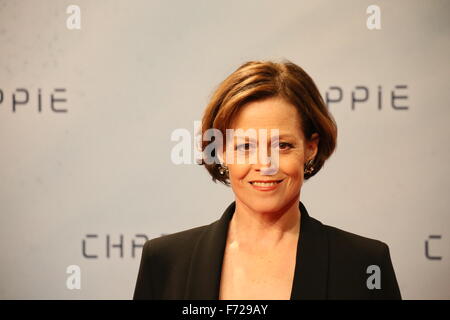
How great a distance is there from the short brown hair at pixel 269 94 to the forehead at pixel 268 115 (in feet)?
0.04

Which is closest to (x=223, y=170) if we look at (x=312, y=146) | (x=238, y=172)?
(x=238, y=172)

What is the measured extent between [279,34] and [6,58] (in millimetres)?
1117

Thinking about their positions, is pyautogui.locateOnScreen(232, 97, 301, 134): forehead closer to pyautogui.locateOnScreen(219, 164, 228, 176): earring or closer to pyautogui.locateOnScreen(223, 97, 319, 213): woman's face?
pyautogui.locateOnScreen(223, 97, 319, 213): woman's face

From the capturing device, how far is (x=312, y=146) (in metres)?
1.58

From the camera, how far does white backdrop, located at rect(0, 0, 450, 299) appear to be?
2123 mm

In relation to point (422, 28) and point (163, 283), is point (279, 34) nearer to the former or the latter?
point (422, 28)

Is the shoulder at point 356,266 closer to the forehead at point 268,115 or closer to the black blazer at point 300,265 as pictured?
the black blazer at point 300,265

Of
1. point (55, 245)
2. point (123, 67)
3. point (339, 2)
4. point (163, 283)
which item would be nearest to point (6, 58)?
point (123, 67)

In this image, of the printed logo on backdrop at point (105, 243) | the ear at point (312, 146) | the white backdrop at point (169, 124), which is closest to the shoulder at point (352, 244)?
the ear at point (312, 146)

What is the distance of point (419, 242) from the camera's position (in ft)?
7.07

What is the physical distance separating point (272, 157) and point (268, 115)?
0.38ft

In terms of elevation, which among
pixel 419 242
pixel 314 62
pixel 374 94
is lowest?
pixel 419 242

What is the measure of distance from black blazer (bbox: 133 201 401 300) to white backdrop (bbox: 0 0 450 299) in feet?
1.91

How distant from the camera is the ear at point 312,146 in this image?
156 cm
